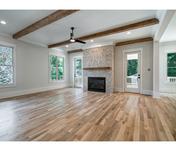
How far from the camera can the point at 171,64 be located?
591cm

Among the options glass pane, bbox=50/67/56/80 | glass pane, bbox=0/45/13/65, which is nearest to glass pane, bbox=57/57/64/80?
glass pane, bbox=50/67/56/80

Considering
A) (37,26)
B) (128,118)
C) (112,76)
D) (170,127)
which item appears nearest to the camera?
(170,127)

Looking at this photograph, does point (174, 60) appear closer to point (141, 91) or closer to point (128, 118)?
point (141, 91)

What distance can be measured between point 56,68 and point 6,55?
10.9 feet

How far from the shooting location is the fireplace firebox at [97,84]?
6.77 meters

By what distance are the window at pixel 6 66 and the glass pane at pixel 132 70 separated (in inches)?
245

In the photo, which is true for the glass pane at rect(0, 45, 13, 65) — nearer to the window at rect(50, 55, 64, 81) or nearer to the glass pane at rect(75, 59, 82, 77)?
the window at rect(50, 55, 64, 81)

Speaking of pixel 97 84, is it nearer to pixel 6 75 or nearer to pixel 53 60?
pixel 53 60

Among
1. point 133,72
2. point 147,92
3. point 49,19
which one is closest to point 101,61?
point 133,72

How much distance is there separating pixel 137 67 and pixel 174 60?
1.88 metres

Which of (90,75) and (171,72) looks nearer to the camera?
(171,72)

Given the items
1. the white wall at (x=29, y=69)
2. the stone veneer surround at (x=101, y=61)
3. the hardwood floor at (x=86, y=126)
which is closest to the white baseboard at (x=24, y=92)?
the white wall at (x=29, y=69)
